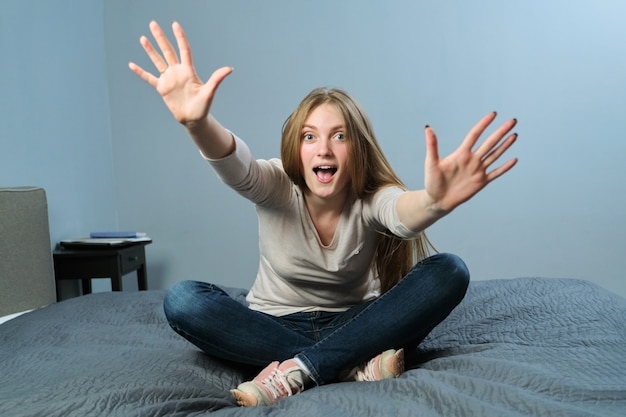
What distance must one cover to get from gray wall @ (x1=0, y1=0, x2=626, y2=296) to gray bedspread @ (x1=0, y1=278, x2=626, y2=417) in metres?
1.13

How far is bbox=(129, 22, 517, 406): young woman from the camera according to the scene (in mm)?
1154

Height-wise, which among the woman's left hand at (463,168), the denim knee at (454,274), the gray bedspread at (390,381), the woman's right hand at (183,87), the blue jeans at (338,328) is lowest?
the gray bedspread at (390,381)

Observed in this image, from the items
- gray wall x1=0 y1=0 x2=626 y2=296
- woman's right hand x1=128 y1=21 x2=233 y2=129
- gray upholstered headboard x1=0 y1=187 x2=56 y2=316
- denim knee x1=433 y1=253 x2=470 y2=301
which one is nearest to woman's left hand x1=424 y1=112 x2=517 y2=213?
denim knee x1=433 y1=253 x2=470 y2=301

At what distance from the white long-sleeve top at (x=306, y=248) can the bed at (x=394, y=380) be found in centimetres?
20

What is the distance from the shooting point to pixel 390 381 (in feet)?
3.83

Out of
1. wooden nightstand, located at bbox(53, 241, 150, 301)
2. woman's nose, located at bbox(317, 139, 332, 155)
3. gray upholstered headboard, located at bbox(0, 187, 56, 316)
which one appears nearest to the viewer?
woman's nose, located at bbox(317, 139, 332, 155)

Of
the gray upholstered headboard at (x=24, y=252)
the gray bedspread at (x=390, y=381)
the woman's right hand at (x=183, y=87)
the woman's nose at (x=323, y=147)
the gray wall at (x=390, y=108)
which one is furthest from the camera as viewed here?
the gray wall at (x=390, y=108)

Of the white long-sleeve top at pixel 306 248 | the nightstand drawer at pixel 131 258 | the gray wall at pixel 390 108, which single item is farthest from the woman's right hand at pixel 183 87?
the gray wall at pixel 390 108

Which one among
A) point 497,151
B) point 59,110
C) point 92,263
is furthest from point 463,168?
point 59,110

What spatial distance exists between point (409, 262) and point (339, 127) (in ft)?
1.29

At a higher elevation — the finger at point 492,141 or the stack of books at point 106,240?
the finger at point 492,141

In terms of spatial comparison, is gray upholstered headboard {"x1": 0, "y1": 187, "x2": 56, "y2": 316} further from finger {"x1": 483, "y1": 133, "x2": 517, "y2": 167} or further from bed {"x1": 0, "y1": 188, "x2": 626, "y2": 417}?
finger {"x1": 483, "y1": 133, "x2": 517, "y2": 167}

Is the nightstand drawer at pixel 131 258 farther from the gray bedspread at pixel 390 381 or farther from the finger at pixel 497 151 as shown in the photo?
the finger at pixel 497 151

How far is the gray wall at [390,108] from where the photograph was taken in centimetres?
280
